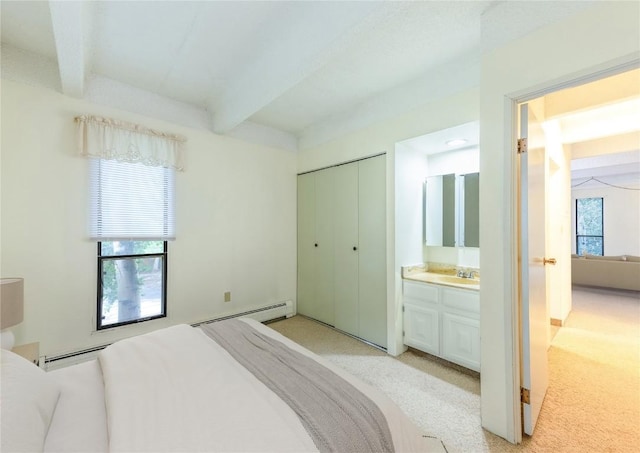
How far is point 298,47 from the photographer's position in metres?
1.82

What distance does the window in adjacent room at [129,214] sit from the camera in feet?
7.93

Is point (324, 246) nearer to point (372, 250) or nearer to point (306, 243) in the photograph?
point (306, 243)

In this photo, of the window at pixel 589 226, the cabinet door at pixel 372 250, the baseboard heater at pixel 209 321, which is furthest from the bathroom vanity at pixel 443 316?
→ the window at pixel 589 226

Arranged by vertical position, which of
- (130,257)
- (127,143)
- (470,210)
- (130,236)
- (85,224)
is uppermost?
Answer: (127,143)

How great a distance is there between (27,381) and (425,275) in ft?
9.47

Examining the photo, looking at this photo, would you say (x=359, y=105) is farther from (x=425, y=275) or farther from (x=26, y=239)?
(x=26, y=239)

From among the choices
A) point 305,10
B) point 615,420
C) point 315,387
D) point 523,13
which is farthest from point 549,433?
point 305,10

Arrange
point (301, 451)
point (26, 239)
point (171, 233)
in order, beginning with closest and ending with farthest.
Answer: point (301, 451)
point (26, 239)
point (171, 233)

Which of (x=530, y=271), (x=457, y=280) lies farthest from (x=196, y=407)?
(x=457, y=280)

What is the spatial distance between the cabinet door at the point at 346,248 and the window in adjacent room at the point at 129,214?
1.83 metres

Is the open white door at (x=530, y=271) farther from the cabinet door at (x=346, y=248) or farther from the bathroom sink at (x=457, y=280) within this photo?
the cabinet door at (x=346, y=248)

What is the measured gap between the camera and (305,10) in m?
1.71

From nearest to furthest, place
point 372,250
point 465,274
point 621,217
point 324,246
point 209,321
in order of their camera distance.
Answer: point 465,274 → point 372,250 → point 209,321 → point 324,246 → point 621,217

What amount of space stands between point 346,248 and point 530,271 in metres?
1.87
